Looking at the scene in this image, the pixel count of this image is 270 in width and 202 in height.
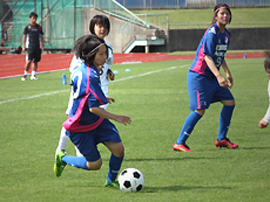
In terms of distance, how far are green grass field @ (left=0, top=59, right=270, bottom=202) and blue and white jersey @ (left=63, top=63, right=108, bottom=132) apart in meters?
0.70

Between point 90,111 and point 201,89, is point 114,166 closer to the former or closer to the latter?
point 90,111

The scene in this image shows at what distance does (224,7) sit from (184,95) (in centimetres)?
599

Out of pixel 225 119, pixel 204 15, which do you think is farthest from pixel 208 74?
pixel 204 15

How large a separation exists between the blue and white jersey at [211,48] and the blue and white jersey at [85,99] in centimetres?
227

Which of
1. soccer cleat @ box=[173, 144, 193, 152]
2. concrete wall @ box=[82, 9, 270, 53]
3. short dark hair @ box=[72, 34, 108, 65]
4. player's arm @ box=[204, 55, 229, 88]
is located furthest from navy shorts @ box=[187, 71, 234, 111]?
concrete wall @ box=[82, 9, 270, 53]

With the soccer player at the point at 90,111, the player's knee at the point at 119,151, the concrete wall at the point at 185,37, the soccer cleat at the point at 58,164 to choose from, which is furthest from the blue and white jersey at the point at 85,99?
the concrete wall at the point at 185,37

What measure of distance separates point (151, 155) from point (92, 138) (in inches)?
70.5

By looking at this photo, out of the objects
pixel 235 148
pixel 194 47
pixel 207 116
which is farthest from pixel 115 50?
pixel 235 148

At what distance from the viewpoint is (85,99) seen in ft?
14.3

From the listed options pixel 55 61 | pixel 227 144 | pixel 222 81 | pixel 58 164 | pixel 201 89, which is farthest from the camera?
pixel 55 61

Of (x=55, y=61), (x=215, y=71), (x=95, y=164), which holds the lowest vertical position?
(x=55, y=61)

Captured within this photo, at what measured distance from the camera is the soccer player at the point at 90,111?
4.30 meters

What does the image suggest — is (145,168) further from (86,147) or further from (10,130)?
(10,130)

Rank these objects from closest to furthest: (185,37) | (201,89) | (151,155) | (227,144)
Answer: (151,155) → (201,89) → (227,144) → (185,37)
